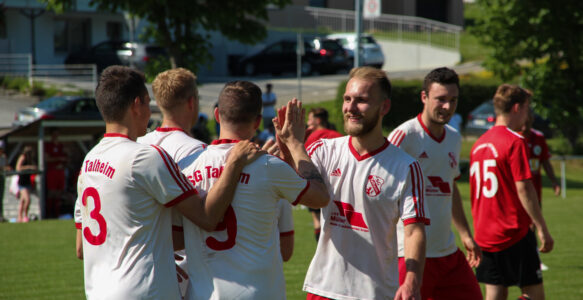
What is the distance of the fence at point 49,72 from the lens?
32.2m

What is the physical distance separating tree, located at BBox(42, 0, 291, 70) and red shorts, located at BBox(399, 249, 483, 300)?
13.8 m

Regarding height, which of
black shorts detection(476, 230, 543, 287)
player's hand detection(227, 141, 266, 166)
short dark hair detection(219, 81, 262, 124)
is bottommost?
black shorts detection(476, 230, 543, 287)

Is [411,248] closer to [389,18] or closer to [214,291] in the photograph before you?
[214,291]

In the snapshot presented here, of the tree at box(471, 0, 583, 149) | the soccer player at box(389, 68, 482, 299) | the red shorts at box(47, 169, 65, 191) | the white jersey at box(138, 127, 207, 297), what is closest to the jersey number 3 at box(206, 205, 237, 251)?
the white jersey at box(138, 127, 207, 297)

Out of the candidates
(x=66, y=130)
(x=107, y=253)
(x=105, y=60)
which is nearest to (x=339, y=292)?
(x=107, y=253)

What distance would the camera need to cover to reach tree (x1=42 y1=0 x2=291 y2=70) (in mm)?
18234

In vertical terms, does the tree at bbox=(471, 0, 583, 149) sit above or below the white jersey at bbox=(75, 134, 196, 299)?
above

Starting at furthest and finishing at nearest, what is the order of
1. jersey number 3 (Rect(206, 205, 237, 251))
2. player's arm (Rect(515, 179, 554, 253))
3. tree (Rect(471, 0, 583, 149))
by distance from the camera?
tree (Rect(471, 0, 583, 149)) → player's arm (Rect(515, 179, 554, 253)) → jersey number 3 (Rect(206, 205, 237, 251))

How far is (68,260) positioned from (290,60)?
28770 millimetres

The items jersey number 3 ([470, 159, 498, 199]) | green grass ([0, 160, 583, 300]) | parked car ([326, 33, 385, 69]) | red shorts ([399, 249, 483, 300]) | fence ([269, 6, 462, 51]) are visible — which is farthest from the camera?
fence ([269, 6, 462, 51])

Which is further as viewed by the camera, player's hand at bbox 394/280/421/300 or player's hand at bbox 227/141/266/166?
player's hand at bbox 394/280/421/300

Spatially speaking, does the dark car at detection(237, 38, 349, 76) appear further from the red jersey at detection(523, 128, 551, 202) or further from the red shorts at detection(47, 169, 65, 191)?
the red jersey at detection(523, 128, 551, 202)

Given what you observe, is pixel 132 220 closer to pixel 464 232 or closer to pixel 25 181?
pixel 464 232

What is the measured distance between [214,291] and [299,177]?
30.4 inches
